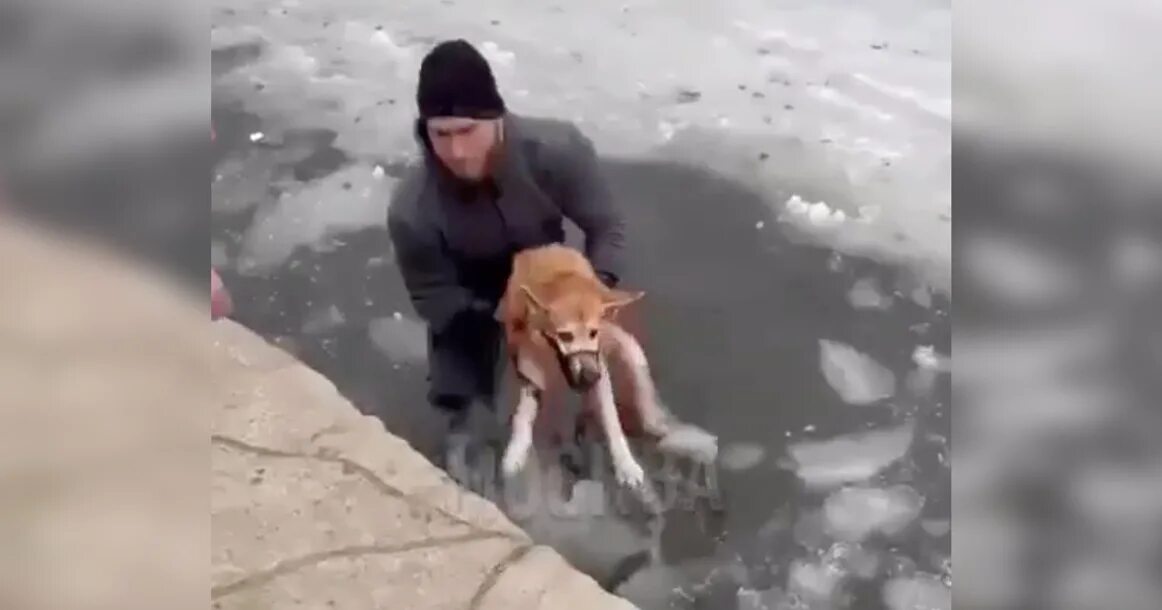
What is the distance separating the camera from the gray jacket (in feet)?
2.21

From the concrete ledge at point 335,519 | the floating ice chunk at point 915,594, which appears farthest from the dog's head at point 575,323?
the floating ice chunk at point 915,594

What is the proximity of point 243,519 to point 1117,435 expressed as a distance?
51cm

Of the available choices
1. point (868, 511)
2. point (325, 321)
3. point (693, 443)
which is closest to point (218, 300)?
point (325, 321)

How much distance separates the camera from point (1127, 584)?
674 millimetres

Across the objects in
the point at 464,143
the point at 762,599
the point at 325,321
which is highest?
the point at 464,143

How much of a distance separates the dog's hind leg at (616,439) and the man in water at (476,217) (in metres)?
0.06

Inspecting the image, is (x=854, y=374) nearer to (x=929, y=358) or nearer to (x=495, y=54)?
(x=929, y=358)

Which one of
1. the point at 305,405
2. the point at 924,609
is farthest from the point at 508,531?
the point at 924,609

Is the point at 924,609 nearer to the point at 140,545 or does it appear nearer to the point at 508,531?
the point at 508,531

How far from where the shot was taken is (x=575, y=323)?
0.66 m

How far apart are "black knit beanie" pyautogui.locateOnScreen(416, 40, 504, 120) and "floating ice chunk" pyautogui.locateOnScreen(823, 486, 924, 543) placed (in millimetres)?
305

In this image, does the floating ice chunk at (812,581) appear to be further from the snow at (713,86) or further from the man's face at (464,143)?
the man's face at (464,143)

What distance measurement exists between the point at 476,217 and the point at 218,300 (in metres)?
0.16

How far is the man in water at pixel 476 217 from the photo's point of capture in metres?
0.67
